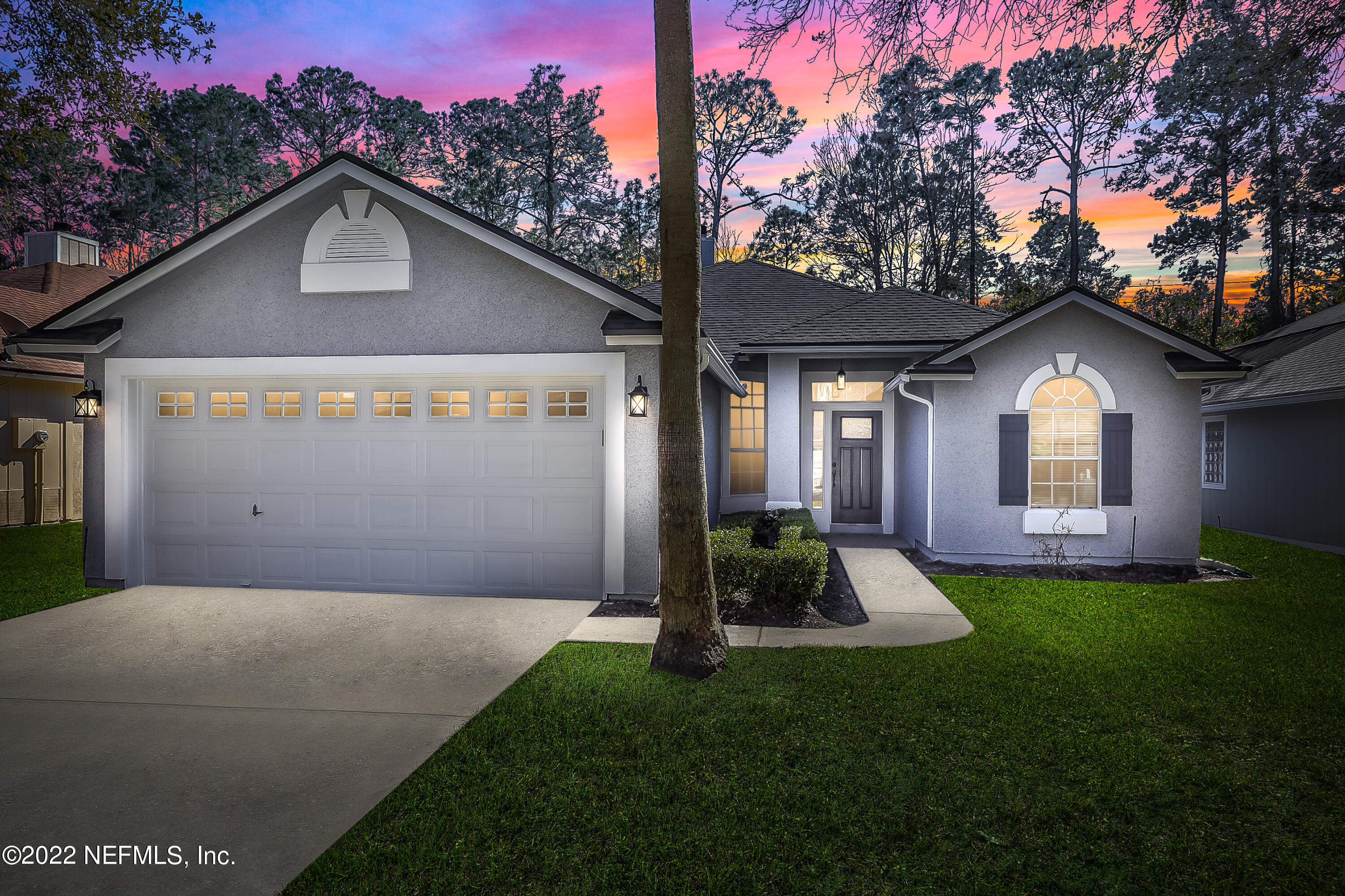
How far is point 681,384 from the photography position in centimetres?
537

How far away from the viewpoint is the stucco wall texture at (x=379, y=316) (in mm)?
7543

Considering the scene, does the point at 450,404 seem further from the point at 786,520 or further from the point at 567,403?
the point at 786,520

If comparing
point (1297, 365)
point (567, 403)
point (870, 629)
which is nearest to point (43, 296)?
point (567, 403)

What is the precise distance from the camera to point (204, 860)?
3.06 meters

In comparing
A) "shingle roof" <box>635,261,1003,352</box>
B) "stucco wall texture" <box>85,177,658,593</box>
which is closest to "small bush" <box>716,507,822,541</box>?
"stucco wall texture" <box>85,177,658,593</box>

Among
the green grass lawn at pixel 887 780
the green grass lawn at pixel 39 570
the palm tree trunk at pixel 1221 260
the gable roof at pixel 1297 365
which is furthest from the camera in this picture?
the palm tree trunk at pixel 1221 260

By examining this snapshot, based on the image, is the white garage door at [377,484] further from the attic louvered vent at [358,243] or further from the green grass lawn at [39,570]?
the attic louvered vent at [358,243]

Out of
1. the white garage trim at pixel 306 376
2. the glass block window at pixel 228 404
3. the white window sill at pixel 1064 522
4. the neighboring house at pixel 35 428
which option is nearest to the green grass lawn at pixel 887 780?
the white garage trim at pixel 306 376

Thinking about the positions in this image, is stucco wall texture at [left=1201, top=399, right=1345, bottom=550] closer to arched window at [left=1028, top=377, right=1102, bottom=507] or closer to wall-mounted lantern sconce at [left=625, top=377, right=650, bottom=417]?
arched window at [left=1028, top=377, right=1102, bottom=507]

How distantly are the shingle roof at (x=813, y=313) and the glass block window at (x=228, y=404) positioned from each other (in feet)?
19.7

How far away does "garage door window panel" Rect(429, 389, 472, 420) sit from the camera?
8062 millimetres

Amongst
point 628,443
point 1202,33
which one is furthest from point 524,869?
point 1202,33

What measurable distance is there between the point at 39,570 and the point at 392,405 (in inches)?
228

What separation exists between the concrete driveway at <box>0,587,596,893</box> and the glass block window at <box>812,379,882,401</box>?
659 cm
